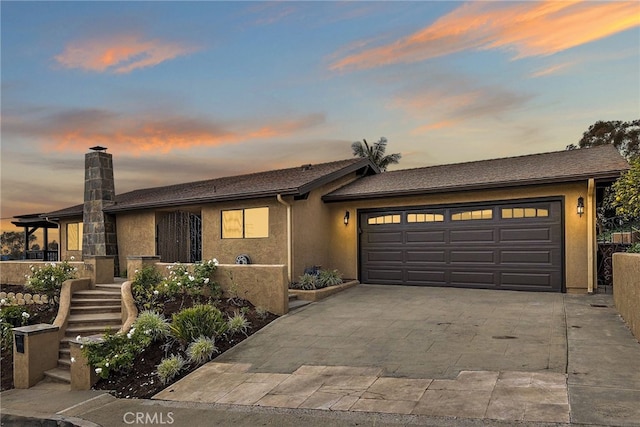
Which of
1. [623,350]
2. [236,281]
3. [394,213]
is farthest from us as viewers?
[394,213]

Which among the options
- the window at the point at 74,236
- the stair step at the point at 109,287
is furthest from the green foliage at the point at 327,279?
the window at the point at 74,236

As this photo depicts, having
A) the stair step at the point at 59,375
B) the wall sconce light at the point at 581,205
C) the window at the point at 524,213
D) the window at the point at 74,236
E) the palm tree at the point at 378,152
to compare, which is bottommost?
the stair step at the point at 59,375

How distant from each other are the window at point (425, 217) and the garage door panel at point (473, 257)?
3.35 feet

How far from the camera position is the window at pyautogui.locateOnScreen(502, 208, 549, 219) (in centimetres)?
1113

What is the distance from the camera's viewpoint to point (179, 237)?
1656cm

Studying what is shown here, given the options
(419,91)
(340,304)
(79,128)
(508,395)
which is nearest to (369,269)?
(340,304)

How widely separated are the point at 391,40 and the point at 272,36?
11.4ft

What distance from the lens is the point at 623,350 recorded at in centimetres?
615

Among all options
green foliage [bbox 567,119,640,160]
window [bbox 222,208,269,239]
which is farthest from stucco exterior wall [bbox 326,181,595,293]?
green foliage [bbox 567,119,640,160]

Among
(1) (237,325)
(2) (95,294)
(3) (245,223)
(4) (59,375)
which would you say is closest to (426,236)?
(3) (245,223)

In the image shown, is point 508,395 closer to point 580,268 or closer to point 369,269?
point 580,268

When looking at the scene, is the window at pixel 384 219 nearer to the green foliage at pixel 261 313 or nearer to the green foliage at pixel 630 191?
the green foliage at pixel 261 313

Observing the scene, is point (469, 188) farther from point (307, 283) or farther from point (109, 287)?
point (109, 287)

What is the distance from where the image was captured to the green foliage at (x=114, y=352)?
279 inches
